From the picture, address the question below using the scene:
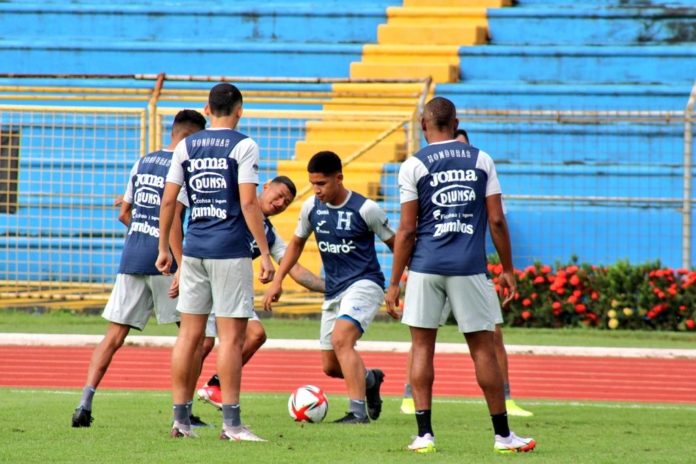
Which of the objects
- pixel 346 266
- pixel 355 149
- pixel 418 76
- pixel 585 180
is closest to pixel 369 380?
pixel 346 266

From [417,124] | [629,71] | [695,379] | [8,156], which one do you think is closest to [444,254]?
[695,379]

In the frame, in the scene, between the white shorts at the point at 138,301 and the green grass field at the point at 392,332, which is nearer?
the white shorts at the point at 138,301

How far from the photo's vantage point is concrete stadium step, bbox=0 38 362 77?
2441 cm

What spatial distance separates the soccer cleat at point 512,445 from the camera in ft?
27.7

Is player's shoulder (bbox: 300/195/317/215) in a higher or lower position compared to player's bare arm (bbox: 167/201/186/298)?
higher

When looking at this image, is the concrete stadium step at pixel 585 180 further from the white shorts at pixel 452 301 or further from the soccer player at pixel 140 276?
the white shorts at pixel 452 301

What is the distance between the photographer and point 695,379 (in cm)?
1417

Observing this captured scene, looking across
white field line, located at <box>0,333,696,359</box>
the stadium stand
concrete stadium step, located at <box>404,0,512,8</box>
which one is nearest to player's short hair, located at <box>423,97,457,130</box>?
white field line, located at <box>0,333,696,359</box>

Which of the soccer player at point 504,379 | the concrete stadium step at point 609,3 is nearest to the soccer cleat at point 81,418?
the soccer player at point 504,379

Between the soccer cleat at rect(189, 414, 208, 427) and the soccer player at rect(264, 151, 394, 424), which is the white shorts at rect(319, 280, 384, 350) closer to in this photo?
the soccer player at rect(264, 151, 394, 424)

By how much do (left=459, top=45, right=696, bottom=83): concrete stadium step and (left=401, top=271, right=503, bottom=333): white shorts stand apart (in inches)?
584

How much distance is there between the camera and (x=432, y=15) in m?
25.2

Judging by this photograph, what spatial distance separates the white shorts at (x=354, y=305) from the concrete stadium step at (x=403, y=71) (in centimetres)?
1300

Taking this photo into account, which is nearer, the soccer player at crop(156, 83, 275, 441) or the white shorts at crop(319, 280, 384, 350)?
the soccer player at crop(156, 83, 275, 441)
